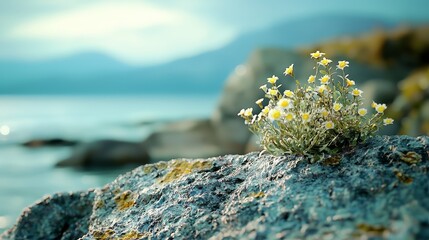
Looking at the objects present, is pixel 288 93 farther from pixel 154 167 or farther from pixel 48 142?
pixel 48 142

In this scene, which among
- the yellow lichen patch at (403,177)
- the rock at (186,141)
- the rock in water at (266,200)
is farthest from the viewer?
the rock at (186,141)

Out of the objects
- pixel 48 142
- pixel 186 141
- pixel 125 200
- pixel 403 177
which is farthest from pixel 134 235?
pixel 48 142

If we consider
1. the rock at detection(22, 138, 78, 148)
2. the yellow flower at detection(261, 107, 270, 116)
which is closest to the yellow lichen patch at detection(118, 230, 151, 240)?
the yellow flower at detection(261, 107, 270, 116)

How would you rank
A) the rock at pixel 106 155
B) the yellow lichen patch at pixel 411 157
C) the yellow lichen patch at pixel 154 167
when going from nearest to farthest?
1. the yellow lichen patch at pixel 411 157
2. the yellow lichen patch at pixel 154 167
3. the rock at pixel 106 155

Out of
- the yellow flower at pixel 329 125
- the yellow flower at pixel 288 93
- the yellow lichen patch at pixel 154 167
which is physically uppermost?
the yellow lichen patch at pixel 154 167

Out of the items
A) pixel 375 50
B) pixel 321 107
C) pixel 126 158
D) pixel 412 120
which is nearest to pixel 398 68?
pixel 375 50

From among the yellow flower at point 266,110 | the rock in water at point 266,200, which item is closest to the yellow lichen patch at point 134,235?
the rock in water at point 266,200

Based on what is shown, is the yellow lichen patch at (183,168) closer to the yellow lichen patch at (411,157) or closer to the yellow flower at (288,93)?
the yellow flower at (288,93)
